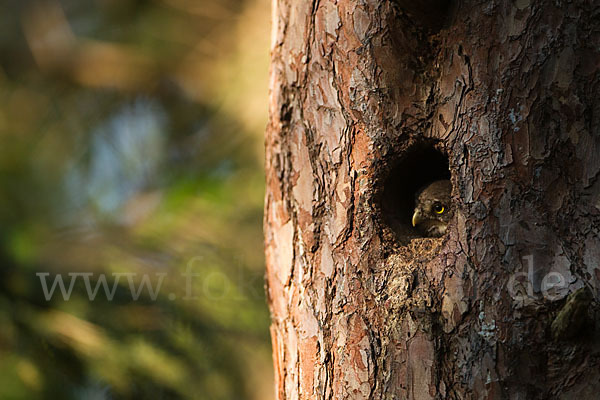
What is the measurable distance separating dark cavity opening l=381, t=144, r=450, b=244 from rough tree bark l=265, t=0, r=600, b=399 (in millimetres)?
12

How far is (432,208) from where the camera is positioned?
75.0 inches

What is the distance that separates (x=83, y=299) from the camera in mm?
3676

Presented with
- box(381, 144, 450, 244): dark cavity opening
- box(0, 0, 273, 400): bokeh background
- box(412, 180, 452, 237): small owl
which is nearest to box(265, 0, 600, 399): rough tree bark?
box(381, 144, 450, 244): dark cavity opening

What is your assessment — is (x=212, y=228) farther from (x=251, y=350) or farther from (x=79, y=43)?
(x=79, y=43)

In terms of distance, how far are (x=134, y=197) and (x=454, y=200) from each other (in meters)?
3.63

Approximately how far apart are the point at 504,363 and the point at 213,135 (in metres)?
3.66

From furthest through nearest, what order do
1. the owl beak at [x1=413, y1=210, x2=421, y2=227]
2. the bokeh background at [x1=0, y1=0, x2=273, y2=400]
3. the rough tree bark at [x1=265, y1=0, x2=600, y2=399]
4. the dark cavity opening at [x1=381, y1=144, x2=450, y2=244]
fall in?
1. the bokeh background at [x1=0, y1=0, x2=273, y2=400]
2. the owl beak at [x1=413, y1=210, x2=421, y2=227]
3. the dark cavity opening at [x1=381, y1=144, x2=450, y2=244]
4. the rough tree bark at [x1=265, y1=0, x2=600, y2=399]

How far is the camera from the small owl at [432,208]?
6.01ft

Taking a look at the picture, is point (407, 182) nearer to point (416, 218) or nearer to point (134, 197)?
point (416, 218)

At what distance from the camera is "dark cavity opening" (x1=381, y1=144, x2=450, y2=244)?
1.62m

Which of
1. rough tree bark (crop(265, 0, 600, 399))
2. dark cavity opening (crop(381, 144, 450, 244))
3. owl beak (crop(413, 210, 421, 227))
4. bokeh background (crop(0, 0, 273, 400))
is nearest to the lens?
rough tree bark (crop(265, 0, 600, 399))

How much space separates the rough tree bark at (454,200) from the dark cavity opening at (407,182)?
12 millimetres

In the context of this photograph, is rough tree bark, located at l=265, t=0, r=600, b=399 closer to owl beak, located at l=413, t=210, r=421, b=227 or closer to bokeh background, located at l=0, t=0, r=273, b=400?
owl beak, located at l=413, t=210, r=421, b=227

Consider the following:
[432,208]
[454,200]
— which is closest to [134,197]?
[432,208]
